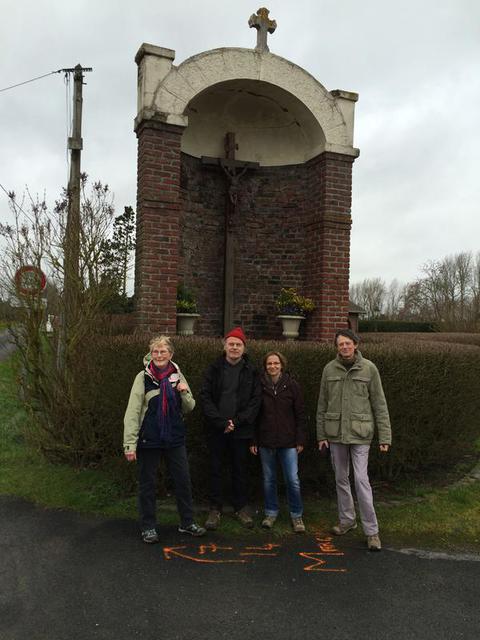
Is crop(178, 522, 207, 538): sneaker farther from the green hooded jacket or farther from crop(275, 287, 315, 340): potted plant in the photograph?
crop(275, 287, 315, 340): potted plant

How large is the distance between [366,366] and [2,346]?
166 inches

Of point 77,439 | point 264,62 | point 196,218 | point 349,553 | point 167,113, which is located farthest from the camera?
point 196,218

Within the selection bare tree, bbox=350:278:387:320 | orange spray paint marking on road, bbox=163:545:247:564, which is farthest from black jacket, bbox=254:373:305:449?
bare tree, bbox=350:278:387:320

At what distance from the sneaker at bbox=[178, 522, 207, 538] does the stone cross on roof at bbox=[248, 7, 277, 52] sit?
6826 millimetres

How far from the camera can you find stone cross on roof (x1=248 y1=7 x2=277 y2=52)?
813 cm

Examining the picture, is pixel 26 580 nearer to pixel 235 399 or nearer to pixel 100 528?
pixel 100 528

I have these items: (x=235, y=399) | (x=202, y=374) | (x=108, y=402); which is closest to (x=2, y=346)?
(x=108, y=402)

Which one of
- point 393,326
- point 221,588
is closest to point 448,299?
point 393,326

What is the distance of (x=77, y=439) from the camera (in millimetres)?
5980

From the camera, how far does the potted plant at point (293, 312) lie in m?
8.14

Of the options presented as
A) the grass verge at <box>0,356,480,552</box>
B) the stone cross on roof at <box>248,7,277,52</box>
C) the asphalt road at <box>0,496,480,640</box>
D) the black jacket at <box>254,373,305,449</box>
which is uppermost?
the stone cross on roof at <box>248,7,277,52</box>

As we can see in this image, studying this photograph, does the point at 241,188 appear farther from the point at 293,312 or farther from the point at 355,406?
the point at 355,406

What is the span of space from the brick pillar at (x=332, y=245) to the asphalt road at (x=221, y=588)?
404cm

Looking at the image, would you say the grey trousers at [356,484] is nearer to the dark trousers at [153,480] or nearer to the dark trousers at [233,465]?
the dark trousers at [233,465]
